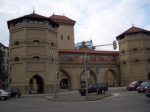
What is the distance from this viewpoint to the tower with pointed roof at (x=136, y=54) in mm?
59125

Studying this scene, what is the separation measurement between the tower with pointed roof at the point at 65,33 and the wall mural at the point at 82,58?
571 inches

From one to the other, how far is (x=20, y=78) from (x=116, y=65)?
30.0 metres

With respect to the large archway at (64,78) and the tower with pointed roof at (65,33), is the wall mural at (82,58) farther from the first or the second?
the tower with pointed roof at (65,33)

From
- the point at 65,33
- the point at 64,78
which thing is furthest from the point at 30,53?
the point at 64,78

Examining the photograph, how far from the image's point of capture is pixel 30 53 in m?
44.1

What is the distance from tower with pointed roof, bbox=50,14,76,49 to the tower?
25.4 meters

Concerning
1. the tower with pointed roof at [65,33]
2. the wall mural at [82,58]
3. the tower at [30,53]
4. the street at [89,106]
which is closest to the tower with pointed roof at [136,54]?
the wall mural at [82,58]

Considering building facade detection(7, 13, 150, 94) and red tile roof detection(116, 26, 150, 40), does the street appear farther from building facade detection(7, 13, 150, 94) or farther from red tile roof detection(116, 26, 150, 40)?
red tile roof detection(116, 26, 150, 40)

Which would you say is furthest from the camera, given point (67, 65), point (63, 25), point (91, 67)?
point (63, 25)

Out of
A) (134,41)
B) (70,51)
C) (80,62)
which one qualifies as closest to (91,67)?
(80,62)

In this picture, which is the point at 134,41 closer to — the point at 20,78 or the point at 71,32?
the point at 71,32

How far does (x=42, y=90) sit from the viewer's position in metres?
45.3

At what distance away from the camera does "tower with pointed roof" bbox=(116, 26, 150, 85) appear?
5912 centimetres

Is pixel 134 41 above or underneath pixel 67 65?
above
